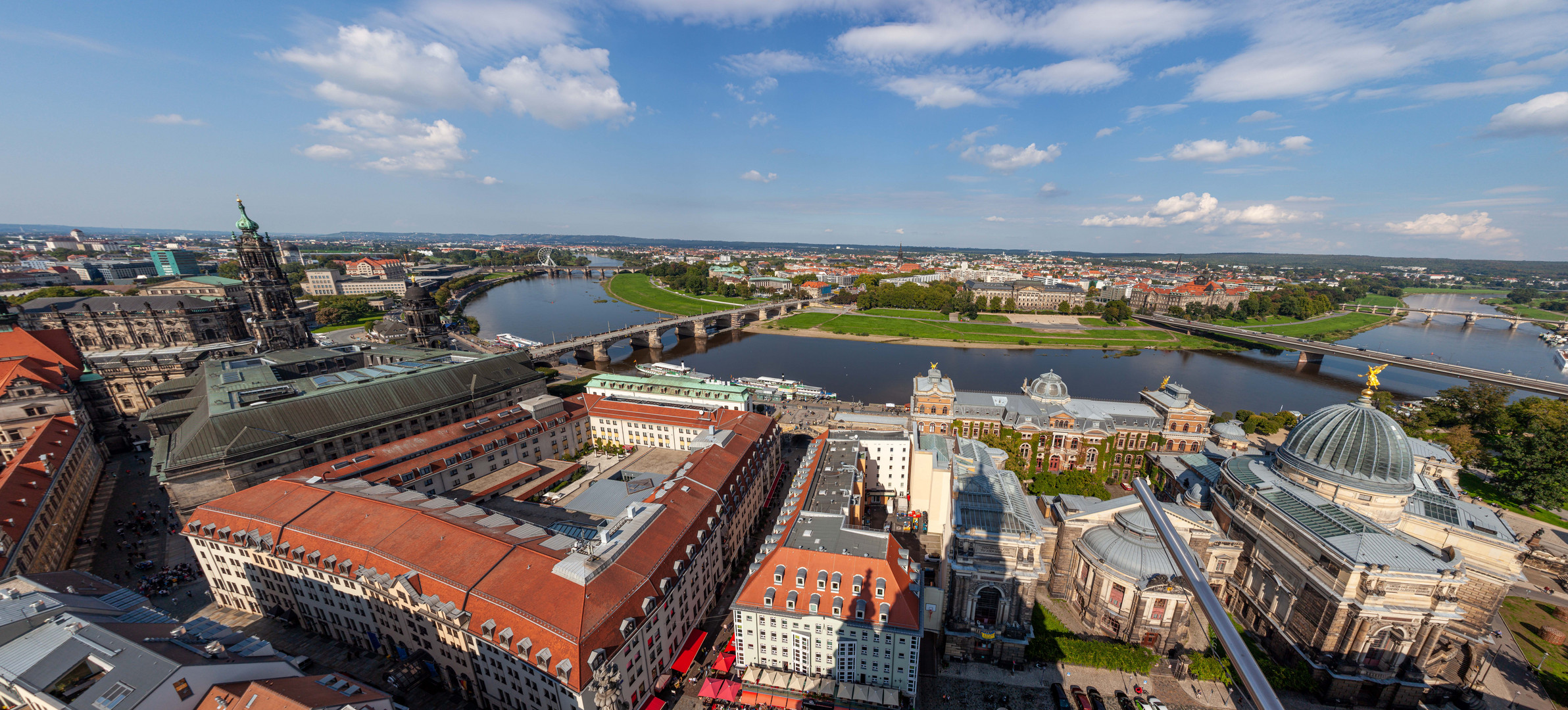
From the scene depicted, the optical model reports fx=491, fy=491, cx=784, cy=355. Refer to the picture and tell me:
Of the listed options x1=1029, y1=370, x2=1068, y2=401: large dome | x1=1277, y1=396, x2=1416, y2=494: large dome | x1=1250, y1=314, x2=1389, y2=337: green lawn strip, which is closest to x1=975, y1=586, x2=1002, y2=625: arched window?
x1=1277, y1=396, x2=1416, y2=494: large dome

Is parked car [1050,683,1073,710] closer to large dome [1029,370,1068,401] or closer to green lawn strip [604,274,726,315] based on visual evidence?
large dome [1029,370,1068,401]

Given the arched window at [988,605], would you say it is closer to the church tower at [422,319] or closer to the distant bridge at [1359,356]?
the church tower at [422,319]

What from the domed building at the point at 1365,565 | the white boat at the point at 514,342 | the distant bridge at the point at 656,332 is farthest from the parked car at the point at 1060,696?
the white boat at the point at 514,342

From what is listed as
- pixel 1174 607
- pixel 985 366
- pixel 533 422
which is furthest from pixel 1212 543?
pixel 985 366

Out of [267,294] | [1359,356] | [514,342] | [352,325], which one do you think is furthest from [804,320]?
[1359,356]

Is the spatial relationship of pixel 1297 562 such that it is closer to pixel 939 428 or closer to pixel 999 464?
pixel 999 464

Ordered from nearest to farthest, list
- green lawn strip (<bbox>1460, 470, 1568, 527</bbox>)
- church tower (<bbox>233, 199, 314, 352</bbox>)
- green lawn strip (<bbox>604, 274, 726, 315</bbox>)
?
green lawn strip (<bbox>1460, 470, 1568, 527</bbox>) → church tower (<bbox>233, 199, 314, 352</bbox>) → green lawn strip (<bbox>604, 274, 726, 315</bbox>)
